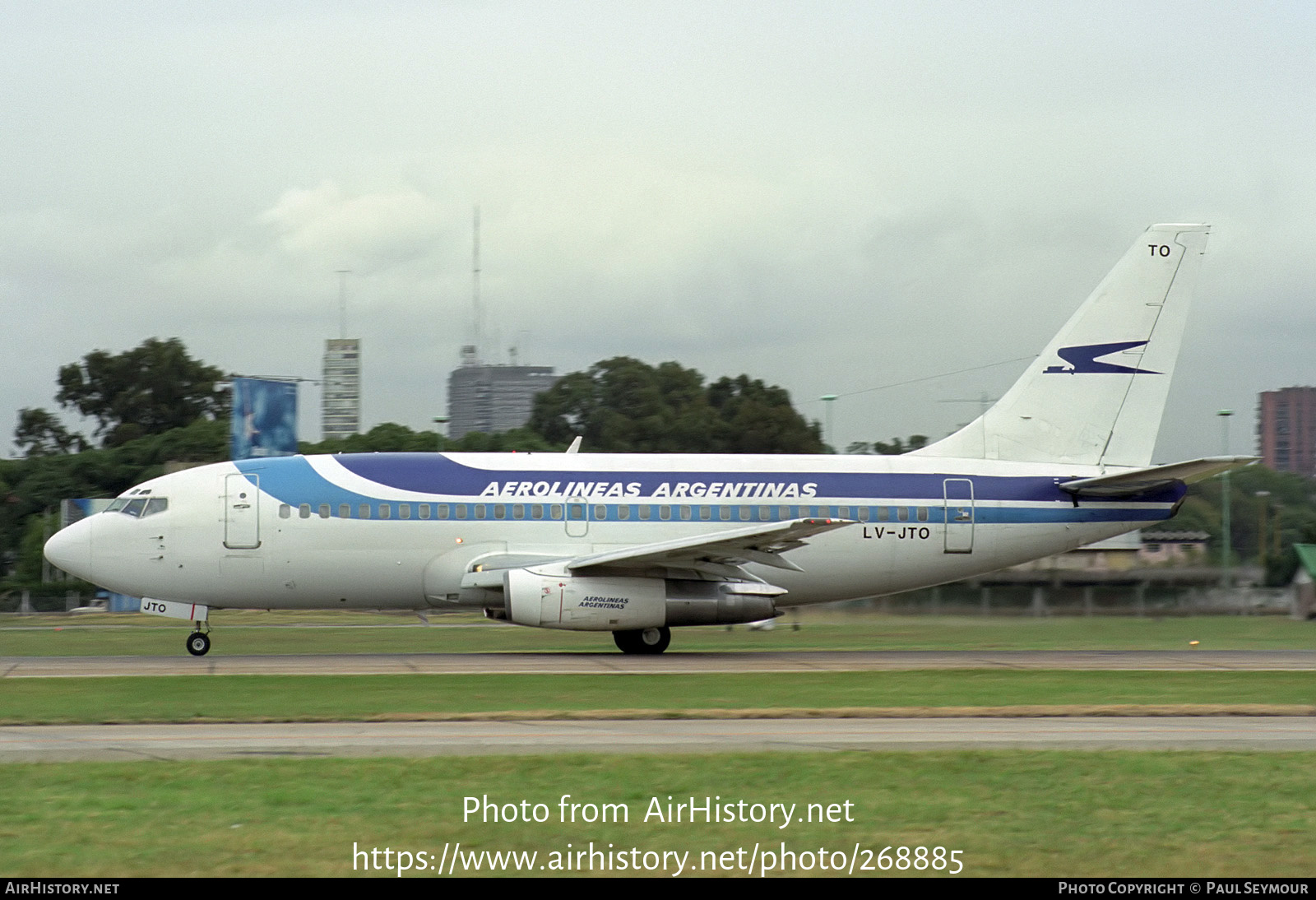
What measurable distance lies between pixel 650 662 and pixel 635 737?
10.5 meters

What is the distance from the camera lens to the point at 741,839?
392 inches

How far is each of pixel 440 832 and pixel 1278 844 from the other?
5.79 metres

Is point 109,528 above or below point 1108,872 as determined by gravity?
above

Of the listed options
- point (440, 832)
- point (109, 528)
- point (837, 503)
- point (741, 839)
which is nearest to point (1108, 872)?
point (741, 839)

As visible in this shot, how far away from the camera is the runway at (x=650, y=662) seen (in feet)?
76.4

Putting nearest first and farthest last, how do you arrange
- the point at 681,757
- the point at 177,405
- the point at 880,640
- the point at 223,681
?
1. the point at 681,757
2. the point at 223,681
3. the point at 880,640
4. the point at 177,405

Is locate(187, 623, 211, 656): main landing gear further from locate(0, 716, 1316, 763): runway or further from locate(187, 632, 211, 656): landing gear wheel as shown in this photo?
locate(0, 716, 1316, 763): runway

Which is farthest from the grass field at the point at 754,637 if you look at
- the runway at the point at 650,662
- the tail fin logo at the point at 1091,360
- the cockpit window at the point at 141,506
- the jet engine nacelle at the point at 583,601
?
the tail fin logo at the point at 1091,360

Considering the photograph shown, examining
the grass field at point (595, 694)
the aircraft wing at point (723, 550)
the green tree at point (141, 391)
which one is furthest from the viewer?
the green tree at point (141, 391)

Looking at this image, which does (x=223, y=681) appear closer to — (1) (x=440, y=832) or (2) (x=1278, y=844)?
(1) (x=440, y=832)

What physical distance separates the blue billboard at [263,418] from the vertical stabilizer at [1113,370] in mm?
43547

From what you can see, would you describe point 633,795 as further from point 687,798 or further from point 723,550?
point 723,550

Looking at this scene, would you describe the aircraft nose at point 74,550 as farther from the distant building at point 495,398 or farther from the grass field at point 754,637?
the distant building at point 495,398

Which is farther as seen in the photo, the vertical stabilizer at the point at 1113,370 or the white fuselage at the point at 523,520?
the vertical stabilizer at the point at 1113,370
